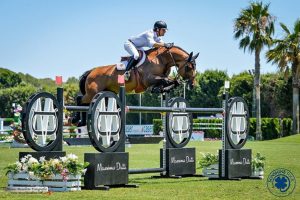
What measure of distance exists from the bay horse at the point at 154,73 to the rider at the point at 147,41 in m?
0.12

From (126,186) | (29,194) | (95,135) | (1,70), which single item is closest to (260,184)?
(126,186)

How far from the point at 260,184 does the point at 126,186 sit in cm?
234

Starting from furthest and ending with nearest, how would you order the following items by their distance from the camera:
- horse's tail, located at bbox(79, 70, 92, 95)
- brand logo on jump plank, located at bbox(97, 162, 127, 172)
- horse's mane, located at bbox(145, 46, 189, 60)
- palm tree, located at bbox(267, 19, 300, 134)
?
palm tree, located at bbox(267, 19, 300, 134)
horse's tail, located at bbox(79, 70, 92, 95)
horse's mane, located at bbox(145, 46, 189, 60)
brand logo on jump plank, located at bbox(97, 162, 127, 172)

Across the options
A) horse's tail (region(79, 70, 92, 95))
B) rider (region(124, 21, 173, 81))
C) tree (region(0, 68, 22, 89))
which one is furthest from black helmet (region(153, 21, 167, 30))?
tree (region(0, 68, 22, 89))

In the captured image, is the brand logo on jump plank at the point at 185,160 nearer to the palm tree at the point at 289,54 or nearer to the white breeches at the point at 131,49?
the white breeches at the point at 131,49

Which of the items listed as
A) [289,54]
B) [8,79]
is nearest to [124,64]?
[289,54]

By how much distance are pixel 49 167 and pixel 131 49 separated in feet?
15.2

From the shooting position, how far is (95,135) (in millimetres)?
10688

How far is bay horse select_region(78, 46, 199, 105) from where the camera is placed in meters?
14.0

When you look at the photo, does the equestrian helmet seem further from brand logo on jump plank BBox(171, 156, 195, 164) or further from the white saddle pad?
brand logo on jump plank BBox(171, 156, 195, 164)

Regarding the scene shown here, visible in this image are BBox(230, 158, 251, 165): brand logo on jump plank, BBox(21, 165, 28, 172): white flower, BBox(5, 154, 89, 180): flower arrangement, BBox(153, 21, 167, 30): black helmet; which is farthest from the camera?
BBox(153, 21, 167, 30): black helmet

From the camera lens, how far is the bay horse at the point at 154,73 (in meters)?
14.0

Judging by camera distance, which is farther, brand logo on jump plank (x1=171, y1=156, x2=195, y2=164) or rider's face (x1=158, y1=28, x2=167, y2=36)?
rider's face (x1=158, y1=28, x2=167, y2=36)

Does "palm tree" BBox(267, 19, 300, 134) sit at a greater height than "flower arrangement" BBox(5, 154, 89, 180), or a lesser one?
greater
